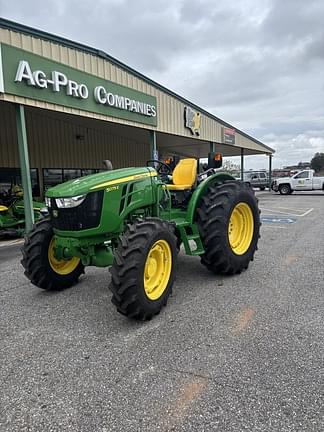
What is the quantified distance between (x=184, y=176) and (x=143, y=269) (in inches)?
86.0

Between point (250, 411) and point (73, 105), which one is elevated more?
point (73, 105)

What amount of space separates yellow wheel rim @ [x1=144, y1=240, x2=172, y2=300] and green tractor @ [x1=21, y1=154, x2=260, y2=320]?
0.04 feet

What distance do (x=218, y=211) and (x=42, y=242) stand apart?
2275 millimetres

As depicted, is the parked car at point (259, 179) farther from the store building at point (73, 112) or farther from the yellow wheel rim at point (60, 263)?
the yellow wheel rim at point (60, 263)

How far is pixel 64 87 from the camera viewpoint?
8.21 m

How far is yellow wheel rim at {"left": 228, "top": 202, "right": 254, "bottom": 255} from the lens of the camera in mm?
5051

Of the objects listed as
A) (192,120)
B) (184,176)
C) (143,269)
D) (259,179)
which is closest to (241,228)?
(184,176)

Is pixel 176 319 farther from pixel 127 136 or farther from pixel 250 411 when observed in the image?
pixel 127 136

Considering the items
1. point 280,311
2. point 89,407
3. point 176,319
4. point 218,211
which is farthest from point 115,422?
point 218,211

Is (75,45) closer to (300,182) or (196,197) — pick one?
(196,197)

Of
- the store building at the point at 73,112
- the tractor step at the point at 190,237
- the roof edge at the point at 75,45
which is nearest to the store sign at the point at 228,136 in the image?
the store building at the point at 73,112

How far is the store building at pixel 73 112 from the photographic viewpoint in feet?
23.9

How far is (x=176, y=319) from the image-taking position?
3.46m

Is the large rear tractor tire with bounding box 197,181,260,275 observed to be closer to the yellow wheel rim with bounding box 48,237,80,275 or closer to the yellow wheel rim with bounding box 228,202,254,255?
the yellow wheel rim with bounding box 228,202,254,255
